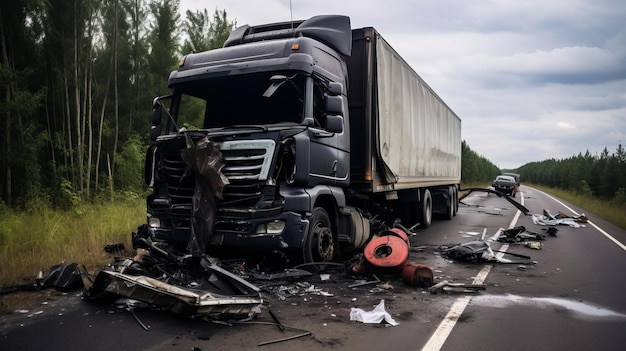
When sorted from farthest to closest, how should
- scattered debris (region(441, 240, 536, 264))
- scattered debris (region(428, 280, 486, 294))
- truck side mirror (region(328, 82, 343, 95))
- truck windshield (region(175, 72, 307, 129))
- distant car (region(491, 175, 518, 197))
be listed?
distant car (region(491, 175, 518, 197)), scattered debris (region(441, 240, 536, 264)), truck windshield (region(175, 72, 307, 129)), truck side mirror (region(328, 82, 343, 95)), scattered debris (region(428, 280, 486, 294))

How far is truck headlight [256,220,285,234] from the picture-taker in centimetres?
522

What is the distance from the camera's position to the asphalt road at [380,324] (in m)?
3.69

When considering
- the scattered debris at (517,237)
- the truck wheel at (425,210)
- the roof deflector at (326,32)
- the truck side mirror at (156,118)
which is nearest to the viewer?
the truck side mirror at (156,118)

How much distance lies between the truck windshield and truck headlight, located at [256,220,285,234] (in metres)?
1.45

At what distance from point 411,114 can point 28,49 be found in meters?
12.5

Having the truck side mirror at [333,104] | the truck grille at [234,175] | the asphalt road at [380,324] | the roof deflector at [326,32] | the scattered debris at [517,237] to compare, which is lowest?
the asphalt road at [380,324]

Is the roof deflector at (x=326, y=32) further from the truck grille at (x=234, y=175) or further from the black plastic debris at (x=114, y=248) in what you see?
the black plastic debris at (x=114, y=248)

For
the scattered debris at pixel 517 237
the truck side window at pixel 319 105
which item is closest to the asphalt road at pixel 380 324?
the truck side window at pixel 319 105

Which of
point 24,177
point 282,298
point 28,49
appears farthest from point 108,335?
point 28,49

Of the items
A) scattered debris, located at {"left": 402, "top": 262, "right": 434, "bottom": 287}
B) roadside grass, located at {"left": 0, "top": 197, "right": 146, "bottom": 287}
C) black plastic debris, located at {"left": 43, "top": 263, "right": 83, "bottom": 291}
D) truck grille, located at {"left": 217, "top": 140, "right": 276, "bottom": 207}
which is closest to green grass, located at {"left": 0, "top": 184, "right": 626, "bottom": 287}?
roadside grass, located at {"left": 0, "top": 197, "right": 146, "bottom": 287}

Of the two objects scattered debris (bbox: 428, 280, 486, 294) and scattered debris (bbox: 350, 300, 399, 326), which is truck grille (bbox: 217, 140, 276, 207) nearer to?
scattered debris (bbox: 350, 300, 399, 326)

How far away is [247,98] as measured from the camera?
6227 mm

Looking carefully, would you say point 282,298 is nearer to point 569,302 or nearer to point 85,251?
point 569,302

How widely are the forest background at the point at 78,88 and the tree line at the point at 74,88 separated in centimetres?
4
